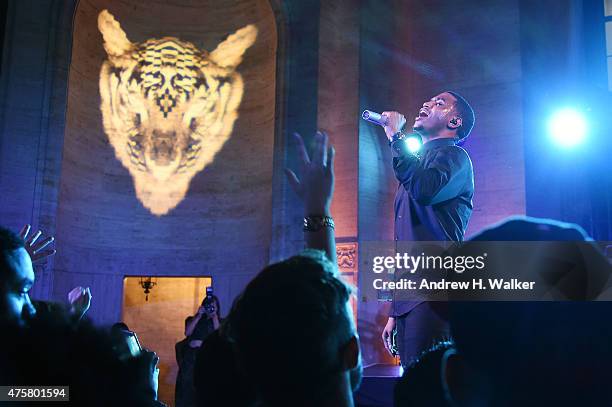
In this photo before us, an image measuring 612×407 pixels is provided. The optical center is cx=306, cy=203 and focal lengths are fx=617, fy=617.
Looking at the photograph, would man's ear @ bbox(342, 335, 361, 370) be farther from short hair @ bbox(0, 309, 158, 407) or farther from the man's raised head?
the man's raised head

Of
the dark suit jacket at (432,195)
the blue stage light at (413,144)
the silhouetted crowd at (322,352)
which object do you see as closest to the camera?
the silhouetted crowd at (322,352)

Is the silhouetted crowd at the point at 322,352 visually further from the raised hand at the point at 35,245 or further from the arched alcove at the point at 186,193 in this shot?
the arched alcove at the point at 186,193

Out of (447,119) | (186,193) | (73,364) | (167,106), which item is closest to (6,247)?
(73,364)

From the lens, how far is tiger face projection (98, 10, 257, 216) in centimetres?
995

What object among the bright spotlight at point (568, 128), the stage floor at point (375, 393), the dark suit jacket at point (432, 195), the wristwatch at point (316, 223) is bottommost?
the stage floor at point (375, 393)

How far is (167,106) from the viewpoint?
10297 mm

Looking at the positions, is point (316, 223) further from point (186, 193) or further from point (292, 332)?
point (186, 193)

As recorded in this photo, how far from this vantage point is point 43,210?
26.2 feet

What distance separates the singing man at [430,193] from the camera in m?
3.09

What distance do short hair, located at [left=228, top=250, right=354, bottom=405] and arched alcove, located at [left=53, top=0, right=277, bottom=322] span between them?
8.13m

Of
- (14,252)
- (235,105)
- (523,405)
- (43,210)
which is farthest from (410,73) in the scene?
(523,405)

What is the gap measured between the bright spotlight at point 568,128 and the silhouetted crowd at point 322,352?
26.3 ft

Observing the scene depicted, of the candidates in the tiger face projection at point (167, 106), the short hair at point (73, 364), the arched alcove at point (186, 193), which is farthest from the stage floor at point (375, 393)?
the tiger face projection at point (167, 106)

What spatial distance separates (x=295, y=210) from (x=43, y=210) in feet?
10.9
